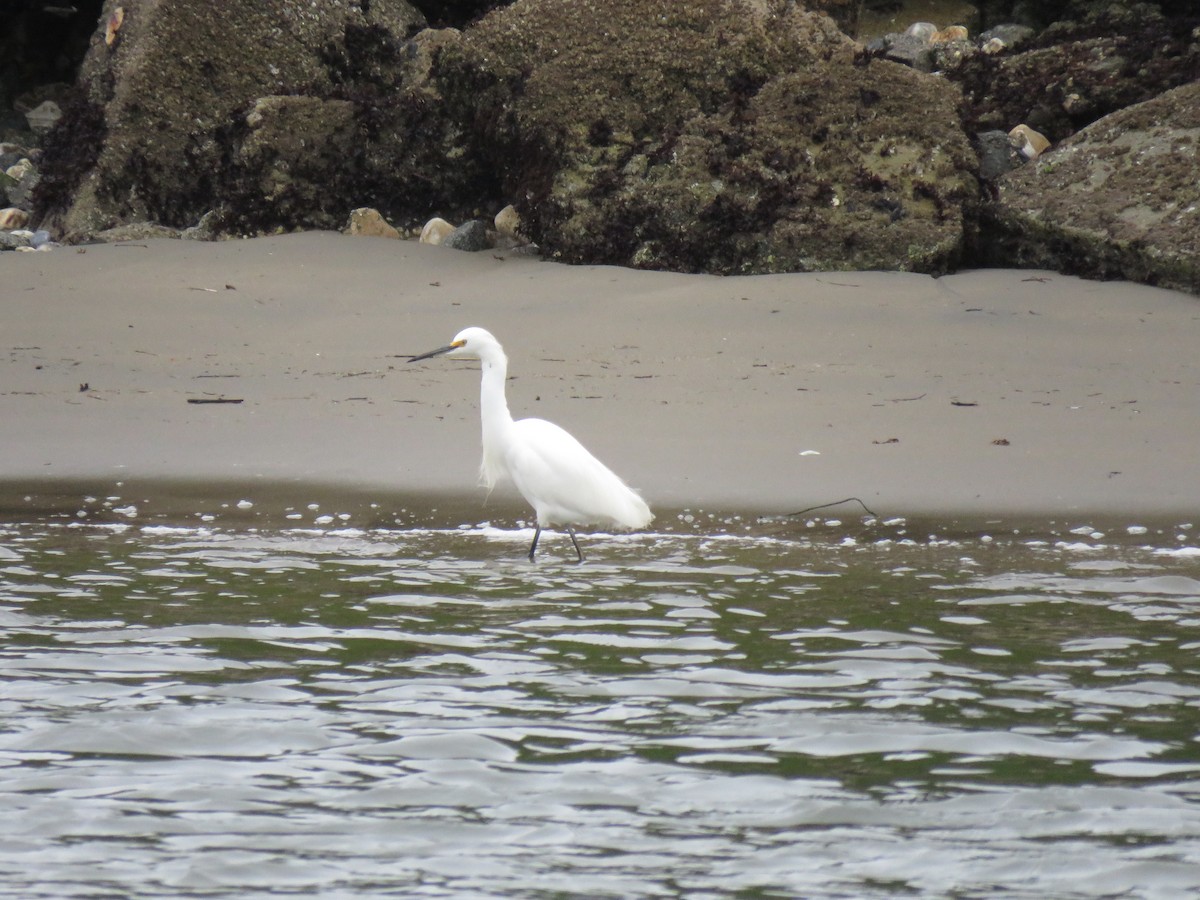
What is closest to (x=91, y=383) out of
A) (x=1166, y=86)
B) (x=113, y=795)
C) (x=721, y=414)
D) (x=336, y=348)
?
(x=336, y=348)

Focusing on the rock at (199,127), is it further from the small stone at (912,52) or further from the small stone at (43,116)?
the small stone at (912,52)

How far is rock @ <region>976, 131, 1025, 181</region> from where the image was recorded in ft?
35.2

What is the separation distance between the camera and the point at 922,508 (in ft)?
20.9

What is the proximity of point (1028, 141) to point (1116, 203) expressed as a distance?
211 centimetres

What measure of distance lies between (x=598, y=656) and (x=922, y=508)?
238 cm

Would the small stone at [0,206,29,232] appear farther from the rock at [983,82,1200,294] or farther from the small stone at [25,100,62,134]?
the rock at [983,82,1200,294]

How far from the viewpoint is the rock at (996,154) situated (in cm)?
1072

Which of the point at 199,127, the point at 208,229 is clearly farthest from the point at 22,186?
the point at 208,229

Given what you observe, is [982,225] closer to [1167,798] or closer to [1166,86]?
[1166,86]

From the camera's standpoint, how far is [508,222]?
34.8 feet

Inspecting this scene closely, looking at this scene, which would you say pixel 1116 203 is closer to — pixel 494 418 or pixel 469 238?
pixel 469 238

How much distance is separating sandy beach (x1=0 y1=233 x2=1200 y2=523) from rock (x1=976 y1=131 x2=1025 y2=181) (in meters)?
1.81

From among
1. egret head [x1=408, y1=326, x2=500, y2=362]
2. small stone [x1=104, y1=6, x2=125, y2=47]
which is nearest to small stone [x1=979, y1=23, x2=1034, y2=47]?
small stone [x1=104, y1=6, x2=125, y2=47]

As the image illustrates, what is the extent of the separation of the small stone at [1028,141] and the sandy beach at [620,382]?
6.95 ft
